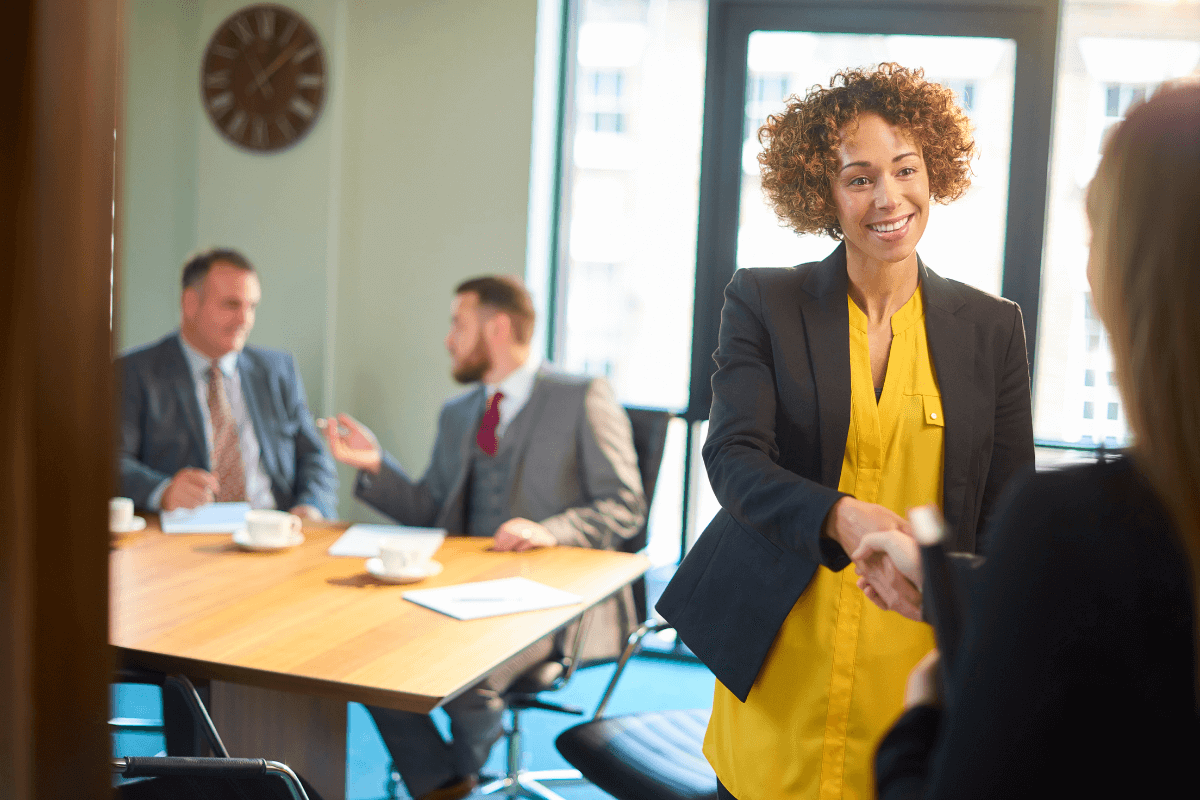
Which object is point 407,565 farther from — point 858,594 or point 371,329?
point 371,329

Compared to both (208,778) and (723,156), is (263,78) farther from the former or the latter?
(208,778)

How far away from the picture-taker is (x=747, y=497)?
115 centimetres

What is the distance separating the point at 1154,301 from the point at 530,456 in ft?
8.03

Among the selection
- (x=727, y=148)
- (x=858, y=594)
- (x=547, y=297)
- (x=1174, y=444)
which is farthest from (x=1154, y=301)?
(x=547, y=297)

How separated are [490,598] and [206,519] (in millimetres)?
1047

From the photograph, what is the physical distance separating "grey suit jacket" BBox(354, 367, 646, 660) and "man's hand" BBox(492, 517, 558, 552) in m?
0.20

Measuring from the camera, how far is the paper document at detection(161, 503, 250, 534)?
102 inches

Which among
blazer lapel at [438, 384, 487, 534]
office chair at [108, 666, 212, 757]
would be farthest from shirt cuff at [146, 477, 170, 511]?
blazer lapel at [438, 384, 487, 534]

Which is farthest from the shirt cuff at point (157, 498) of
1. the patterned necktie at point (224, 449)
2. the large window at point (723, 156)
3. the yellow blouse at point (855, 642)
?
the yellow blouse at point (855, 642)

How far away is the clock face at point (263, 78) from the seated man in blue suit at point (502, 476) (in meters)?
1.45

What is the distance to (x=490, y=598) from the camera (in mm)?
2037

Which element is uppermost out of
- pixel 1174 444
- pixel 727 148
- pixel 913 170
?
pixel 727 148

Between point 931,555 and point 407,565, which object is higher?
point 931,555

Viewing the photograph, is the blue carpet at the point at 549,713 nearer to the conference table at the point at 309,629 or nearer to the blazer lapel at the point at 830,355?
the conference table at the point at 309,629
